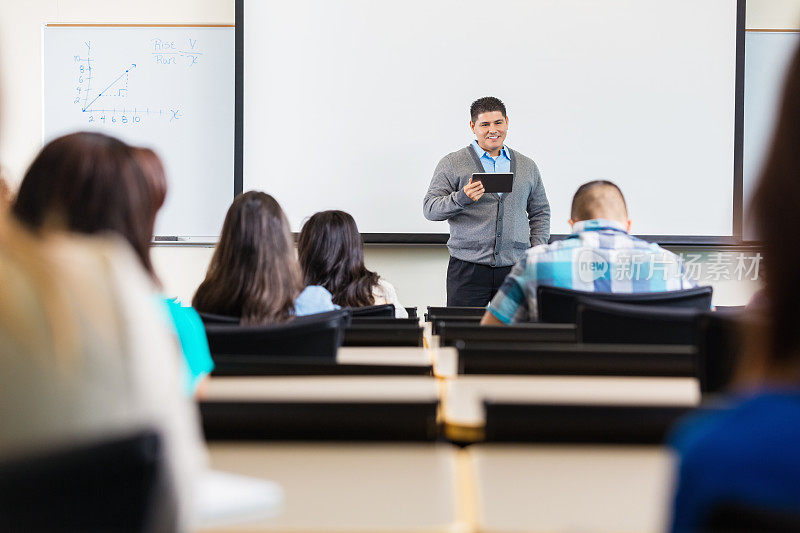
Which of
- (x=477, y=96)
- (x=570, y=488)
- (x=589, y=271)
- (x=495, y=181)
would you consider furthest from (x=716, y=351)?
(x=477, y=96)

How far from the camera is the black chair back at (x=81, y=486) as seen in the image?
0.59m

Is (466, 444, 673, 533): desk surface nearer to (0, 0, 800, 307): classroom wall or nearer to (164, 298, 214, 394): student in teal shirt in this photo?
(164, 298, 214, 394): student in teal shirt

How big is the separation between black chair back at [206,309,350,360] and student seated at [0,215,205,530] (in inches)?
35.4

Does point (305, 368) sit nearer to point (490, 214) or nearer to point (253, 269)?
point (253, 269)

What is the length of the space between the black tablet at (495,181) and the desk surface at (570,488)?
138 inches

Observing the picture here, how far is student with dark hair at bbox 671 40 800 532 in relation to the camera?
1.57ft

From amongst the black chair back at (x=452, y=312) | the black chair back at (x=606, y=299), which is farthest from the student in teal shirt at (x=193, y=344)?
the black chair back at (x=452, y=312)

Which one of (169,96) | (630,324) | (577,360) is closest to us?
(577,360)

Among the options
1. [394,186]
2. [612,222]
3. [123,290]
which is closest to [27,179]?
[123,290]

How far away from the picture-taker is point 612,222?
2.86 metres

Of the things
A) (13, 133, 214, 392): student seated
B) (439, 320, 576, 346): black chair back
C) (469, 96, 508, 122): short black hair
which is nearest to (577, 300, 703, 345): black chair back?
(439, 320, 576, 346): black chair back

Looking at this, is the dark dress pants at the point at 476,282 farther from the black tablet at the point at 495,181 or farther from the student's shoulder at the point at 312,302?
the student's shoulder at the point at 312,302

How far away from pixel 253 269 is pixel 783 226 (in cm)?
206

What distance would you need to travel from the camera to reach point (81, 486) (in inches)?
23.4
